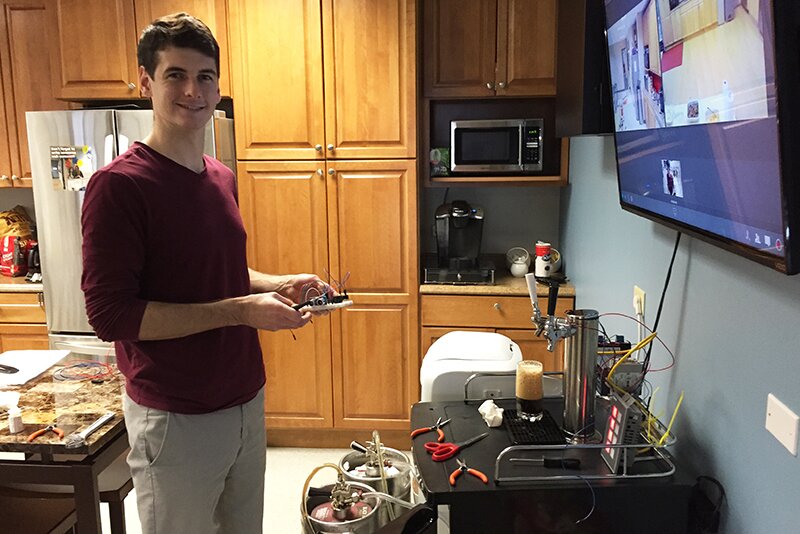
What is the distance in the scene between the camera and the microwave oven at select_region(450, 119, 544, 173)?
309 centimetres

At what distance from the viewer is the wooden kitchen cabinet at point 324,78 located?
9.44 ft

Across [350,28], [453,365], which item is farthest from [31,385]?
[350,28]

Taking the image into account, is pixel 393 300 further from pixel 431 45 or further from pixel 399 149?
pixel 431 45

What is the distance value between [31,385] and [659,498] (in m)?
1.60

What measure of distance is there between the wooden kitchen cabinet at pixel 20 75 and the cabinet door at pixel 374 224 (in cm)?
163

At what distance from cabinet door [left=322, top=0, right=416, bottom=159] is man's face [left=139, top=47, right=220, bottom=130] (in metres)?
1.48

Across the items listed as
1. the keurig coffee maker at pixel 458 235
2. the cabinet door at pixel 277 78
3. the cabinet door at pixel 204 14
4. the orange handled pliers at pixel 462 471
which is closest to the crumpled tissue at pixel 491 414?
the orange handled pliers at pixel 462 471

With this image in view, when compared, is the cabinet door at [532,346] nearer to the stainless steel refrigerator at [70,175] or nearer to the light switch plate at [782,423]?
the stainless steel refrigerator at [70,175]

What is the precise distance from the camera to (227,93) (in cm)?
299

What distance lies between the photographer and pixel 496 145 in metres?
3.12

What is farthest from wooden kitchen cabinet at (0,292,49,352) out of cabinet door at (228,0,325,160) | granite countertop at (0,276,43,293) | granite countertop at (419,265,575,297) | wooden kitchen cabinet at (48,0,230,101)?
granite countertop at (419,265,575,297)

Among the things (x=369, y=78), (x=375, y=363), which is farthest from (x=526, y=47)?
(x=375, y=363)

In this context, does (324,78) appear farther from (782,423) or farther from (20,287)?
(782,423)

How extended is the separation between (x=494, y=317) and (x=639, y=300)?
3.92 ft
